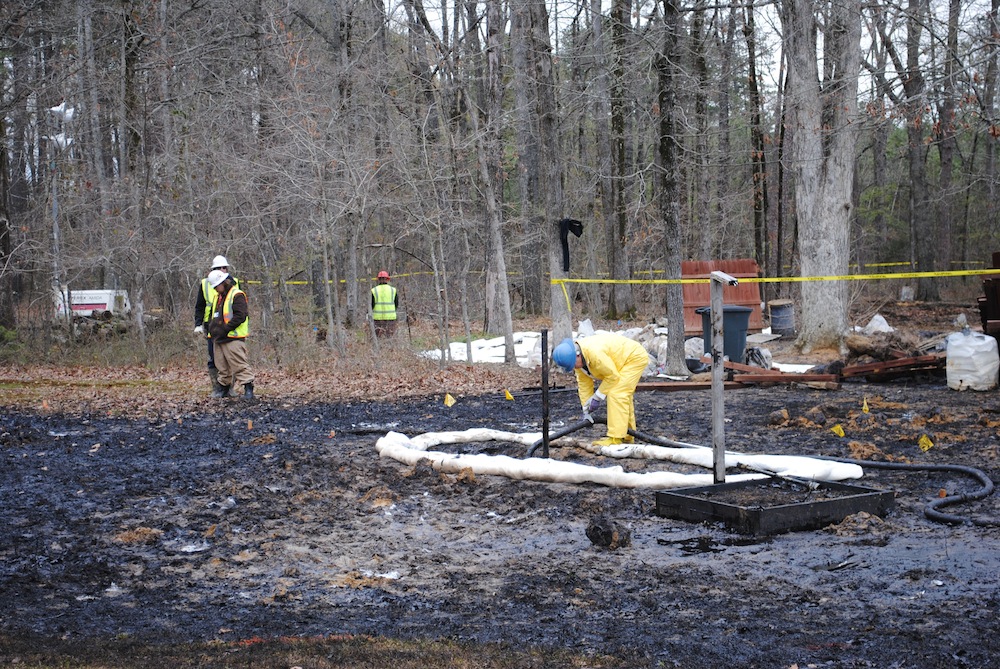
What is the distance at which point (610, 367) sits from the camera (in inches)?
353

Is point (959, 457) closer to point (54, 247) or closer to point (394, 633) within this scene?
point (394, 633)

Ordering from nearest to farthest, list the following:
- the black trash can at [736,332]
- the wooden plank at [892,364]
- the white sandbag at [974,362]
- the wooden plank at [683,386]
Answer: the white sandbag at [974,362]
the wooden plank at [892,364]
the wooden plank at [683,386]
the black trash can at [736,332]

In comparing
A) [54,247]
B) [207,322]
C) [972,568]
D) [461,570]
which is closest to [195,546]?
[461,570]

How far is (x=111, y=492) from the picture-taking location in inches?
322

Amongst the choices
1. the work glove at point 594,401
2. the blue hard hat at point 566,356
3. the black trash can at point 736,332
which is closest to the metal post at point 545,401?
the blue hard hat at point 566,356

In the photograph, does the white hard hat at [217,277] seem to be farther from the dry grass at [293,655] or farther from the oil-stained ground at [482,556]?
the dry grass at [293,655]

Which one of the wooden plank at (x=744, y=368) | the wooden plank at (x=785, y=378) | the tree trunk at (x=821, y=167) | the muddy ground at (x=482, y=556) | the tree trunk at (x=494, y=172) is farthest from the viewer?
the tree trunk at (x=821, y=167)

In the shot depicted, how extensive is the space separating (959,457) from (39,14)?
20.7 m

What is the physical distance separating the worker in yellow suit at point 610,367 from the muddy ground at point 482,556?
1.40ft

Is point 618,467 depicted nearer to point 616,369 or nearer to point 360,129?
point 616,369

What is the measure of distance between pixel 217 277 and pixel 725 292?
12275mm

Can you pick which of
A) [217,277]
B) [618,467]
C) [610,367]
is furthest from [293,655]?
[217,277]

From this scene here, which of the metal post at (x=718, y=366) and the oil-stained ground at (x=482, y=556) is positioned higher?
the metal post at (x=718, y=366)

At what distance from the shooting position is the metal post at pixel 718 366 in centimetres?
692
